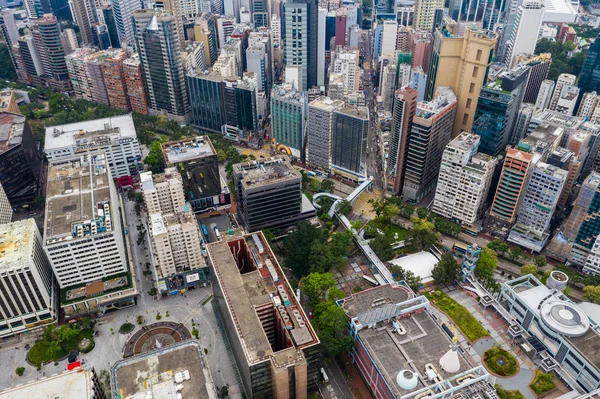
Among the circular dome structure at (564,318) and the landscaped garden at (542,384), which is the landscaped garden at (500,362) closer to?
the landscaped garden at (542,384)

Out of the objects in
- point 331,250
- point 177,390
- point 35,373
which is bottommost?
→ point 35,373

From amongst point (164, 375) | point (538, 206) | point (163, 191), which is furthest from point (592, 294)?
point (163, 191)

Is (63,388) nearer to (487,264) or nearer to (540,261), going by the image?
(487,264)

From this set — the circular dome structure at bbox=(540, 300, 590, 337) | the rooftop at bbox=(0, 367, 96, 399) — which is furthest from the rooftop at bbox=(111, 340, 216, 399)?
the circular dome structure at bbox=(540, 300, 590, 337)

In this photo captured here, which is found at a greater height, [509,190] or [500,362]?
[509,190]

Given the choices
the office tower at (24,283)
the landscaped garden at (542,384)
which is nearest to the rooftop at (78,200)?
the office tower at (24,283)

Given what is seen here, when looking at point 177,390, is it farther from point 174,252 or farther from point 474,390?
point 474,390

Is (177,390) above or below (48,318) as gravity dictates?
above

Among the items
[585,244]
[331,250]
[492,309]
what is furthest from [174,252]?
[585,244]
